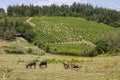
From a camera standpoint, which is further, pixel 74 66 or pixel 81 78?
pixel 74 66

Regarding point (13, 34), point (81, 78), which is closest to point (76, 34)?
point (13, 34)

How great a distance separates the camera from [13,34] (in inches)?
5212

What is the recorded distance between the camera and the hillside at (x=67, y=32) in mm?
141375

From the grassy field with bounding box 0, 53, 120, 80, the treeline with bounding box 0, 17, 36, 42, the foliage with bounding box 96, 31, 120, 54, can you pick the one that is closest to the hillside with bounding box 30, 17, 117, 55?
A: the treeline with bounding box 0, 17, 36, 42

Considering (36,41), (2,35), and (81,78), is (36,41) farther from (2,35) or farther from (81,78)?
(81,78)

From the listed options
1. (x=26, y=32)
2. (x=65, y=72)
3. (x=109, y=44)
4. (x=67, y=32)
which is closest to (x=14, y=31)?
(x=26, y=32)

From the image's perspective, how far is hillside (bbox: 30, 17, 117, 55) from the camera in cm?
14138

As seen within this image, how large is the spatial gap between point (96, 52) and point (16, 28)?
4670cm

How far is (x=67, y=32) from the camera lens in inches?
6491

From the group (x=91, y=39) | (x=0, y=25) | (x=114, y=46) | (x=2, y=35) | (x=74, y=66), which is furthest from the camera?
(x=91, y=39)

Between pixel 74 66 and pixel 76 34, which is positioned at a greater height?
pixel 74 66

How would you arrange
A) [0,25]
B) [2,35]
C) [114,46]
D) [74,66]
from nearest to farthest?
[74,66], [114,46], [2,35], [0,25]

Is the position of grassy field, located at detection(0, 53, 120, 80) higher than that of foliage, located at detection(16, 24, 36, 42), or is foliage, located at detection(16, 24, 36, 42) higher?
grassy field, located at detection(0, 53, 120, 80)

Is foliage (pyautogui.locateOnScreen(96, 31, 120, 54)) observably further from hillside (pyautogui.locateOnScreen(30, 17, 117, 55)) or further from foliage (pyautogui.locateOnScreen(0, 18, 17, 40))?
foliage (pyautogui.locateOnScreen(0, 18, 17, 40))
